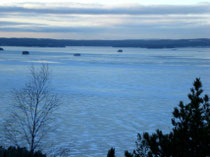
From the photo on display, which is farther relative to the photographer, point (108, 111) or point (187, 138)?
point (108, 111)

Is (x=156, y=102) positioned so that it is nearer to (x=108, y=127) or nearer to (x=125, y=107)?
(x=125, y=107)

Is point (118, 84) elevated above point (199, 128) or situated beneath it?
elevated above

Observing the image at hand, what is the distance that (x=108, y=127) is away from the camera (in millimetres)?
12078

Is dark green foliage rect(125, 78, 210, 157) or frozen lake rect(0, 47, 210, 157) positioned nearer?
dark green foliage rect(125, 78, 210, 157)

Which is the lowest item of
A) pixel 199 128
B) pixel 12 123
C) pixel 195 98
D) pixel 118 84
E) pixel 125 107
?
pixel 199 128

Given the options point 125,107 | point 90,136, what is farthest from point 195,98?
point 125,107

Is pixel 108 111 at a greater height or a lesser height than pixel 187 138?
greater

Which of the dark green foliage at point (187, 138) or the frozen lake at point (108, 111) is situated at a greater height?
the frozen lake at point (108, 111)

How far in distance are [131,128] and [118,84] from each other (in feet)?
39.2

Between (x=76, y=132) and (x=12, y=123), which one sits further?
(x=12, y=123)

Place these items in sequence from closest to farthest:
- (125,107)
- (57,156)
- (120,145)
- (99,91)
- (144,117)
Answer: (57,156), (120,145), (144,117), (125,107), (99,91)

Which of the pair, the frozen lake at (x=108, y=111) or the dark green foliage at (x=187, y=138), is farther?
the frozen lake at (x=108, y=111)

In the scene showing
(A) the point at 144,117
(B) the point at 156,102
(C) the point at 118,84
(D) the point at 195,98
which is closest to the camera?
(D) the point at 195,98

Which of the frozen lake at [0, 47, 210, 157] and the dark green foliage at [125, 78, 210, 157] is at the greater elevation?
the frozen lake at [0, 47, 210, 157]
